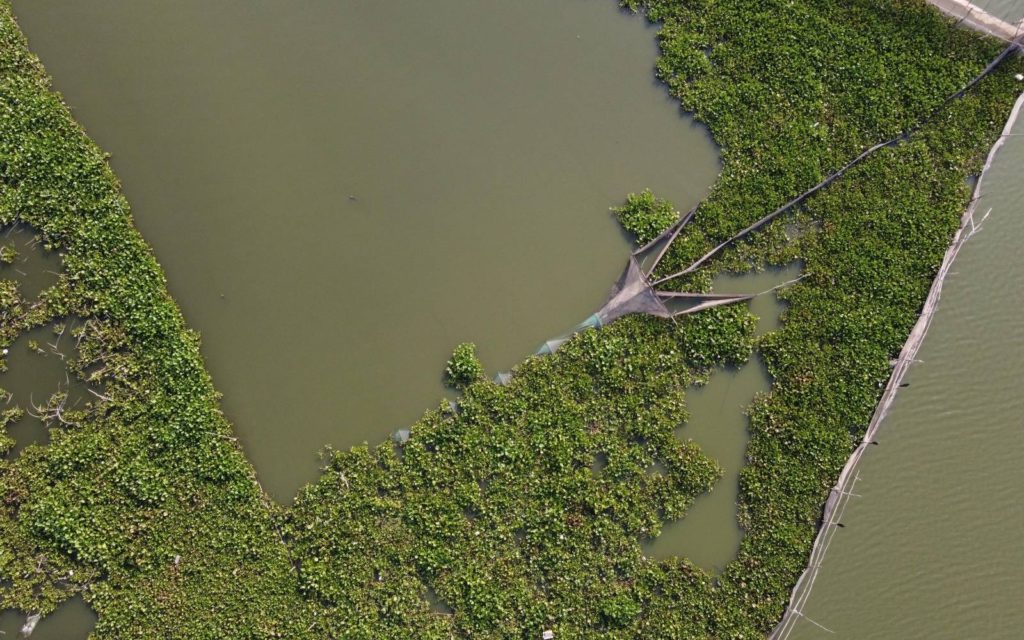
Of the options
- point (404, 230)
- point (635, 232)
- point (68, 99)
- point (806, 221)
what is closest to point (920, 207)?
point (806, 221)

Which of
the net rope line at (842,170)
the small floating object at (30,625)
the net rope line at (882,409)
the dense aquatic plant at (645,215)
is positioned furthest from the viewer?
the dense aquatic plant at (645,215)

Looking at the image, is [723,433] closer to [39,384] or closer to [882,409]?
[882,409]

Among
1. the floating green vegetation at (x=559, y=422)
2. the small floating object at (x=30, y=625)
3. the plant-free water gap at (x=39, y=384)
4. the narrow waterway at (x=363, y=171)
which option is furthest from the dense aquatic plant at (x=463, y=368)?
the small floating object at (x=30, y=625)

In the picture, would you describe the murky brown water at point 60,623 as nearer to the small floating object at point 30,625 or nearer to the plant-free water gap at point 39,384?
the small floating object at point 30,625

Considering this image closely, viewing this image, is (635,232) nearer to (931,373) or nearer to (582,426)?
(582,426)

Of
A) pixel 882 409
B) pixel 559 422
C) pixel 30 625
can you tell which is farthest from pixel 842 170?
pixel 30 625

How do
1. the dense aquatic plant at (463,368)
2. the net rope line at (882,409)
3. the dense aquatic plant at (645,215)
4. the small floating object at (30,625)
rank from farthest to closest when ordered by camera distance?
the dense aquatic plant at (645,215)
the dense aquatic plant at (463,368)
the net rope line at (882,409)
the small floating object at (30,625)
